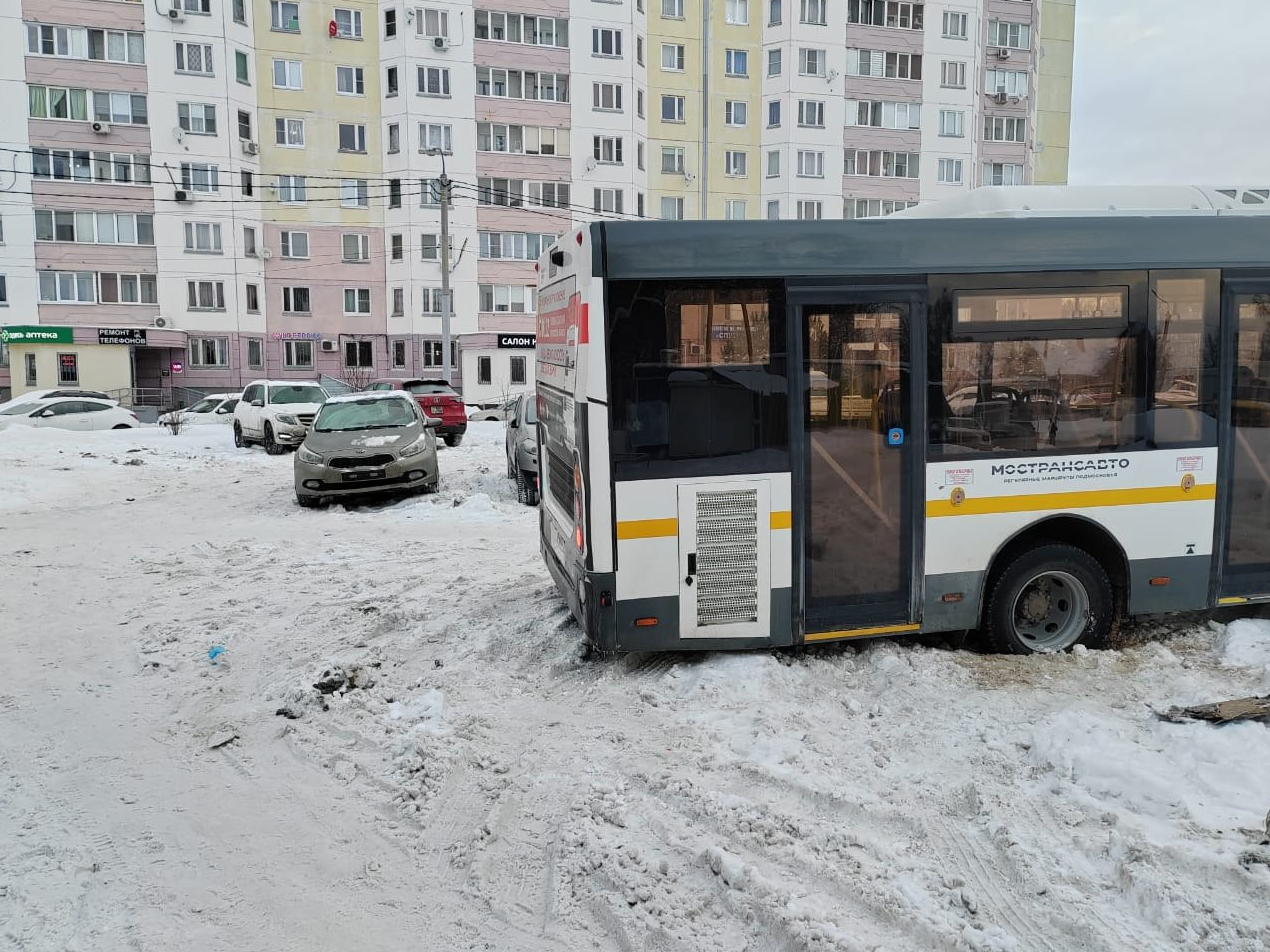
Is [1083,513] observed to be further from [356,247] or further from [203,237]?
[203,237]

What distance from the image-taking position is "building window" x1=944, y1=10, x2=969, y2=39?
5444 centimetres

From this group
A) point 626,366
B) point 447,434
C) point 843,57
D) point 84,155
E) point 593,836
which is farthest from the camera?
point 843,57

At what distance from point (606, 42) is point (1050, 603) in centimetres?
5025

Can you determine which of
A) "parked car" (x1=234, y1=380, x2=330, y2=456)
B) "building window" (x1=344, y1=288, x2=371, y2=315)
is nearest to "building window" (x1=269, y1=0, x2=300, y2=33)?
"building window" (x1=344, y1=288, x2=371, y2=315)

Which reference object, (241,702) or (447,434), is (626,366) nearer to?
(241,702)

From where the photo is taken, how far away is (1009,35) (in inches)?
2203

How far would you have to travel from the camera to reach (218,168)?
47750mm

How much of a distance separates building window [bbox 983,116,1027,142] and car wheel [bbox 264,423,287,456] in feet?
153

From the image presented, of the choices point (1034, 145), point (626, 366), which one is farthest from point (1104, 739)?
point (1034, 145)

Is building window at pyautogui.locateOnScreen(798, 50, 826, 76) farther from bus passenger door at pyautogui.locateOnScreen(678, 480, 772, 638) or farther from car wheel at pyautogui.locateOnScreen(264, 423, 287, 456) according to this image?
bus passenger door at pyautogui.locateOnScreen(678, 480, 772, 638)

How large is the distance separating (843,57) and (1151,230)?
170 feet

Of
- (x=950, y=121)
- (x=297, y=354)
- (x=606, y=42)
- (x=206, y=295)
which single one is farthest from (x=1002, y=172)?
(x=206, y=295)

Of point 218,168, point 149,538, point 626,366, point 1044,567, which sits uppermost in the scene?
point 218,168

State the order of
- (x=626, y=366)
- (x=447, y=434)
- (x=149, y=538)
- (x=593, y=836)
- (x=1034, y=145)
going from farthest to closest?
1. (x=1034, y=145)
2. (x=447, y=434)
3. (x=149, y=538)
4. (x=626, y=366)
5. (x=593, y=836)
